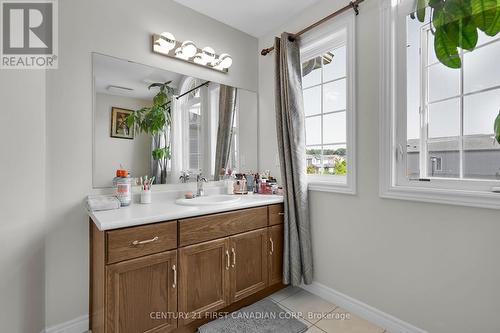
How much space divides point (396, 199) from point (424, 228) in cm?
22

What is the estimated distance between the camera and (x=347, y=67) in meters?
1.81

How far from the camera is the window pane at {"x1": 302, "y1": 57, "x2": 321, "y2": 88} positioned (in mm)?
2143

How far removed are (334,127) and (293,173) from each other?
514mm

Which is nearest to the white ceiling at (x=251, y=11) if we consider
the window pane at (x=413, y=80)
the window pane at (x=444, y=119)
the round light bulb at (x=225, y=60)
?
the round light bulb at (x=225, y=60)

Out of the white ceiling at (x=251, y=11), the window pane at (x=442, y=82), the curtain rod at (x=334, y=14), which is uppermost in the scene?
the white ceiling at (x=251, y=11)

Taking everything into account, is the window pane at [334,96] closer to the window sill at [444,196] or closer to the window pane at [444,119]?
the window pane at [444,119]

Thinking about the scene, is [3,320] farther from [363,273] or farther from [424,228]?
[424,228]

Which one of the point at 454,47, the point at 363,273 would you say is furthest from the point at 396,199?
the point at 454,47

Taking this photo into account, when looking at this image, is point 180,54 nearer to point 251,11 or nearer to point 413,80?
point 251,11

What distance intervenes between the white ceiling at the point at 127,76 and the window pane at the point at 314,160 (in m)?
1.30

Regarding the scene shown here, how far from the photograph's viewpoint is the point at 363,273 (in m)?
1.73

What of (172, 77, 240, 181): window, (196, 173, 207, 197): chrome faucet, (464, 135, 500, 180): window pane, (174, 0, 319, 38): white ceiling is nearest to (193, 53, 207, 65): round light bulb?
(172, 77, 240, 181): window

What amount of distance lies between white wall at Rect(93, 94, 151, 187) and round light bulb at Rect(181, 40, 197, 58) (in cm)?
52

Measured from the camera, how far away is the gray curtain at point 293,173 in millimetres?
1958
